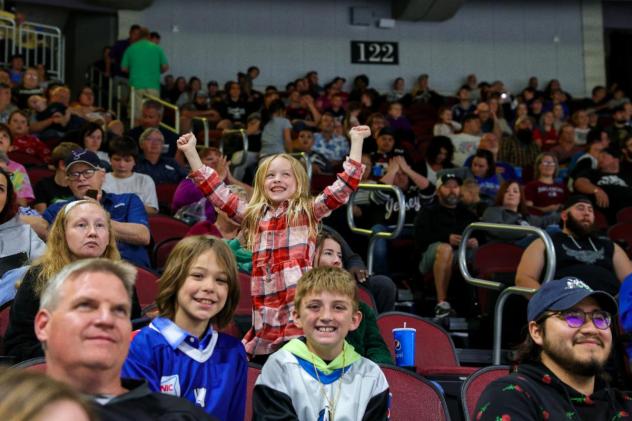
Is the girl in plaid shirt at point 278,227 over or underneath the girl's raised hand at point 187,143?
underneath

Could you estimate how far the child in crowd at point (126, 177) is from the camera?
5.84 meters

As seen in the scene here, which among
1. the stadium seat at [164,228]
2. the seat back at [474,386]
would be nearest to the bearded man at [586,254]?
the seat back at [474,386]

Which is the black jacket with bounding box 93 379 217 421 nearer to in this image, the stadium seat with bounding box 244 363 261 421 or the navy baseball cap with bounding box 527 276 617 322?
the stadium seat with bounding box 244 363 261 421

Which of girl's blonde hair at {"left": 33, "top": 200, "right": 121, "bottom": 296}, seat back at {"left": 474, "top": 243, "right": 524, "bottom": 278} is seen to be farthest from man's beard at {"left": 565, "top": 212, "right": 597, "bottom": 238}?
girl's blonde hair at {"left": 33, "top": 200, "right": 121, "bottom": 296}

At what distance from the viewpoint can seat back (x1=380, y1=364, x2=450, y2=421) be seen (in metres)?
3.16

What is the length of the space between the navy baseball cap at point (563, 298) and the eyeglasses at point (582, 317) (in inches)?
0.9

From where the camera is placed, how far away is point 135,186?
588 cm

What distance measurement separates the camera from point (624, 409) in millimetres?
2674

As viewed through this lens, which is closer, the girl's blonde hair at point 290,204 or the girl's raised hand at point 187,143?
the girl's blonde hair at point 290,204

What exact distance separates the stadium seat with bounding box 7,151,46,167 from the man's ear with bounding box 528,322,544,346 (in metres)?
4.98

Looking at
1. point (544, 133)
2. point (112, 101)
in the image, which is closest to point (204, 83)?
point (112, 101)

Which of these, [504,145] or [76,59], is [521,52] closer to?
[504,145]

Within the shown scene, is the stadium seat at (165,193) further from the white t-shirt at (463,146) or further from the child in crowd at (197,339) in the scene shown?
the child in crowd at (197,339)

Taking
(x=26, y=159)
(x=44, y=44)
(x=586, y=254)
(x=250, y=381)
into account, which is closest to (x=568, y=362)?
(x=250, y=381)
